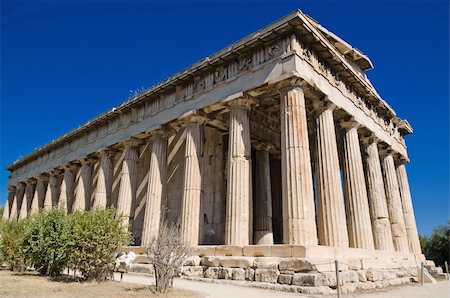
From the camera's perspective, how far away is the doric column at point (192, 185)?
54.0ft

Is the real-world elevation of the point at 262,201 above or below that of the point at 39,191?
below

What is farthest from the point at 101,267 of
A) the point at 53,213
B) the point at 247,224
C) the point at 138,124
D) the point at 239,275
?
the point at 138,124

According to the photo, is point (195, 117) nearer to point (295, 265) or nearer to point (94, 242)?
point (94, 242)

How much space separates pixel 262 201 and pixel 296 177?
25.8ft

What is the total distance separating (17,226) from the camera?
15969mm

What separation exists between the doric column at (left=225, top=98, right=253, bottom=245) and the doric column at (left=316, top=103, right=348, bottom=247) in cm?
317

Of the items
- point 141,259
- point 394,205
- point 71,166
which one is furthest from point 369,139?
point 71,166

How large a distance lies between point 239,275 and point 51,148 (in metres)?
26.9

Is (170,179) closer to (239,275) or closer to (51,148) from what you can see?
(239,275)

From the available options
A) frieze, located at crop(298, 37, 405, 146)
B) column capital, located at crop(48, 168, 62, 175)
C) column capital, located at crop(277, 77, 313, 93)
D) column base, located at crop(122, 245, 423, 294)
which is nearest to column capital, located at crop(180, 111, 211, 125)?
column capital, located at crop(277, 77, 313, 93)

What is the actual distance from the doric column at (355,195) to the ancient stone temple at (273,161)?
0.06m

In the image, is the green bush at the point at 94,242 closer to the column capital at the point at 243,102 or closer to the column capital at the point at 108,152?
the column capital at the point at 243,102

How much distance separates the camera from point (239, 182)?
591 inches

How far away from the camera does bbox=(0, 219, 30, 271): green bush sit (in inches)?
587
